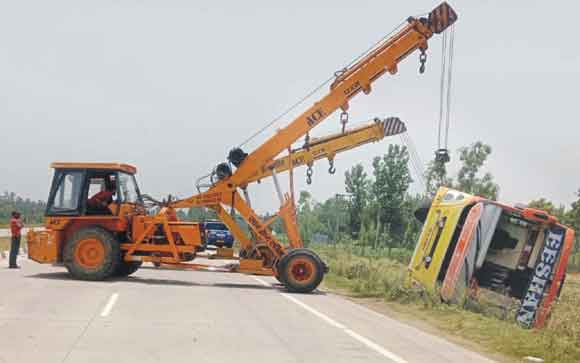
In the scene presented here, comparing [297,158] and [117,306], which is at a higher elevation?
[297,158]

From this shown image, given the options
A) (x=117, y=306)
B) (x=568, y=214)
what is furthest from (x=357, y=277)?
(x=568, y=214)

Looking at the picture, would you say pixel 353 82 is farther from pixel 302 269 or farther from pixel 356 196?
pixel 356 196

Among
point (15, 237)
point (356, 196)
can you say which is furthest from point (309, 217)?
point (15, 237)

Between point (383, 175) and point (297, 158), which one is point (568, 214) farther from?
point (297, 158)

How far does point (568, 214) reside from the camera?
2484 inches

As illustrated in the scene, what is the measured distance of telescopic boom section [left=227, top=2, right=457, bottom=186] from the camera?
1995 centimetres

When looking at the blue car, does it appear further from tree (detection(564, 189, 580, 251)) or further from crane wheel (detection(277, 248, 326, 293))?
tree (detection(564, 189, 580, 251))

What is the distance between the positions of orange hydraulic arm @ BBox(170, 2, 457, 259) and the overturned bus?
465 centimetres

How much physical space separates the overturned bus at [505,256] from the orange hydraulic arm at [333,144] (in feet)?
13.3

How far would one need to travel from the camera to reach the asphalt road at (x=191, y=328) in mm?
9492

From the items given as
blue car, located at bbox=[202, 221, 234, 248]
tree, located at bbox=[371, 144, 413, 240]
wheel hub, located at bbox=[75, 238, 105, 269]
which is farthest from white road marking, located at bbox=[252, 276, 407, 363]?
tree, located at bbox=[371, 144, 413, 240]

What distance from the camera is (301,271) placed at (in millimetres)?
19750

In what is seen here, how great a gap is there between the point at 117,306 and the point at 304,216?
50.6 meters

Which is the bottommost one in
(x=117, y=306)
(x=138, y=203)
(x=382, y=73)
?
(x=117, y=306)
